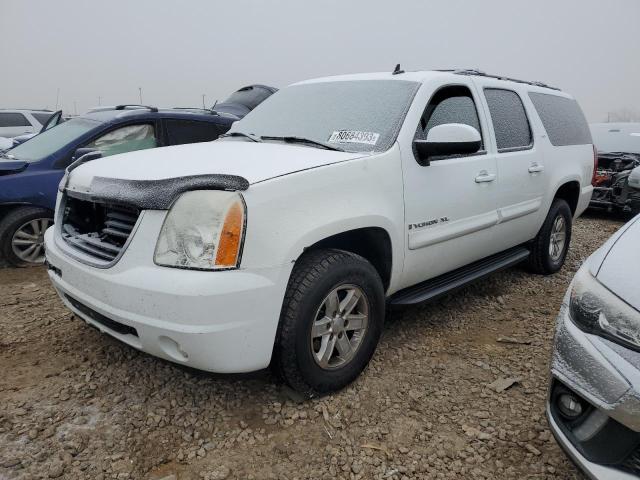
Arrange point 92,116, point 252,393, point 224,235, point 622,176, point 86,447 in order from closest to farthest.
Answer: point 224,235
point 86,447
point 252,393
point 92,116
point 622,176

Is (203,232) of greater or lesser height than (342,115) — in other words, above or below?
below

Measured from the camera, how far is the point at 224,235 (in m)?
1.90

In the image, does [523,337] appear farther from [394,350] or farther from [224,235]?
[224,235]

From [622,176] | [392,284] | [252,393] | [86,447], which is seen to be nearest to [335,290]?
[392,284]

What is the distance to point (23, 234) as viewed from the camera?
4355mm

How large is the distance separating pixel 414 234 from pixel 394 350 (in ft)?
2.49

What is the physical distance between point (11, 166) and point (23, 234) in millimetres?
616

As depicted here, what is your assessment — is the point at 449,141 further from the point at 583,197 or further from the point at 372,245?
the point at 583,197

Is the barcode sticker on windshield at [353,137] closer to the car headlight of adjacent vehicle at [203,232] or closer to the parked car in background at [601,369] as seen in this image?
the car headlight of adjacent vehicle at [203,232]

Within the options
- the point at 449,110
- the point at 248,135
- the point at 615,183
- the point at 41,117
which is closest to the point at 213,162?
the point at 248,135

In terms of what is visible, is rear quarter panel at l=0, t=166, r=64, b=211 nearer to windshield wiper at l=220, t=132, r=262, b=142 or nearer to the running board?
windshield wiper at l=220, t=132, r=262, b=142

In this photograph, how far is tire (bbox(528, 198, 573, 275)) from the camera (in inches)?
165

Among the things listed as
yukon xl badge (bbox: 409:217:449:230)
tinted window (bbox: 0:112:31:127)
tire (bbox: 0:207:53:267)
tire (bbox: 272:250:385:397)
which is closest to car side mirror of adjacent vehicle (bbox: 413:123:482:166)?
yukon xl badge (bbox: 409:217:449:230)

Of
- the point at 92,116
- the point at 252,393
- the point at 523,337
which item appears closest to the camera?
the point at 252,393
